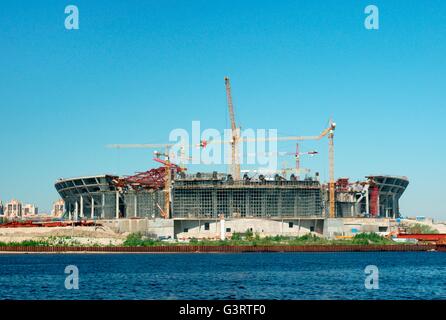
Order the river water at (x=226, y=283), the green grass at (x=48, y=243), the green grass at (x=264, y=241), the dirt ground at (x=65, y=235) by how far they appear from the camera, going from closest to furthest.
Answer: the river water at (x=226, y=283), the green grass at (x=48, y=243), the green grass at (x=264, y=241), the dirt ground at (x=65, y=235)

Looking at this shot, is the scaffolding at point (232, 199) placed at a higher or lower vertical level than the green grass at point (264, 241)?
higher

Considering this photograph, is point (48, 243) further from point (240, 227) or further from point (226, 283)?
point (226, 283)

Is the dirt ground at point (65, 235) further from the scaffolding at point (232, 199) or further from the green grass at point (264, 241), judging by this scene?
the scaffolding at point (232, 199)

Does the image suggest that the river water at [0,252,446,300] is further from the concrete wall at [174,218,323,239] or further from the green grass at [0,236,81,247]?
the concrete wall at [174,218,323,239]

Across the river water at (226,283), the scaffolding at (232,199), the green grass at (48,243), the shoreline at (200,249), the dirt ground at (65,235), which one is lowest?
the shoreline at (200,249)

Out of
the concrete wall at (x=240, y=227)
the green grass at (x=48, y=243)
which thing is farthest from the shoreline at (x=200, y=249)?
the concrete wall at (x=240, y=227)

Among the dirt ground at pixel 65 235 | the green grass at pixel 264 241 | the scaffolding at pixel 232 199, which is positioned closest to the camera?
the green grass at pixel 264 241

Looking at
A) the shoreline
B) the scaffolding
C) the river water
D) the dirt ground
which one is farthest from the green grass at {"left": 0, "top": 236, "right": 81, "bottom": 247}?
the river water

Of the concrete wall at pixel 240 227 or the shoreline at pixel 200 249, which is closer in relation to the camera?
the shoreline at pixel 200 249

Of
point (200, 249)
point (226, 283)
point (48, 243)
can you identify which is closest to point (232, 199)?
point (200, 249)

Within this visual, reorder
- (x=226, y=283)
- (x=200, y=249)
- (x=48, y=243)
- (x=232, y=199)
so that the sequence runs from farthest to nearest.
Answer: (x=232, y=199)
(x=48, y=243)
(x=200, y=249)
(x=226, y=283)

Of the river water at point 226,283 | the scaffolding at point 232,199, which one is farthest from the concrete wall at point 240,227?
the river water at point 226,283

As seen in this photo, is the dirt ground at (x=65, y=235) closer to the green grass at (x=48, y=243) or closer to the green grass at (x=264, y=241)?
the green grass at (x=48, y=243)
